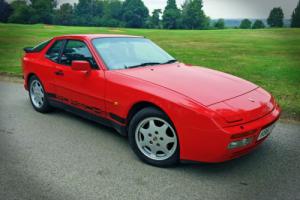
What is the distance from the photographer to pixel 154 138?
3.55 m

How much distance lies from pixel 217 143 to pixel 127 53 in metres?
1.98

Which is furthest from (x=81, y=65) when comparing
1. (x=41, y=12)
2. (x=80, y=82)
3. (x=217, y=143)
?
(x=41, y=12)

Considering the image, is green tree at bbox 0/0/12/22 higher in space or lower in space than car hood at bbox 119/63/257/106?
higher

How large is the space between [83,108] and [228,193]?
2309 mm

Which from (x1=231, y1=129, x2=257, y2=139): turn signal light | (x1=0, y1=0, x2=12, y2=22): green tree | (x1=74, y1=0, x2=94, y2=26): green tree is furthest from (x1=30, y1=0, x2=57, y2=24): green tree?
(x1=231, y1=129, x2=257, y2=139): turn signal light

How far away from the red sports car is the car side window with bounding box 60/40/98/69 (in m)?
0.01

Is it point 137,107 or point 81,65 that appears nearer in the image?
point 137,107

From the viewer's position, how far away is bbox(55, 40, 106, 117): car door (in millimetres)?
4125

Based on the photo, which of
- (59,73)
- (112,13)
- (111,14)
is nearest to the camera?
(59,73)

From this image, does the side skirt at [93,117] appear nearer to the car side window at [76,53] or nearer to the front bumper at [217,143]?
the car side window at [76,53]

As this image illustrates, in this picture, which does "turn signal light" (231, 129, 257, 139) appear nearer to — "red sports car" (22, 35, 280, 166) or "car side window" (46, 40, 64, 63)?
"red sports car" (22, 35, 280, 166)

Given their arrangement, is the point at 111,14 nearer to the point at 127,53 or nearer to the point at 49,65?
the point at 49,65

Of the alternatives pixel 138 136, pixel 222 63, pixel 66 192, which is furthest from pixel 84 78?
pixel 222 63

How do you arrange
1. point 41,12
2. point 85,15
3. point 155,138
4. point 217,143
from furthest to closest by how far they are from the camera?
point 85,15 → point 41,12 → point 155,138 → point 217,143
